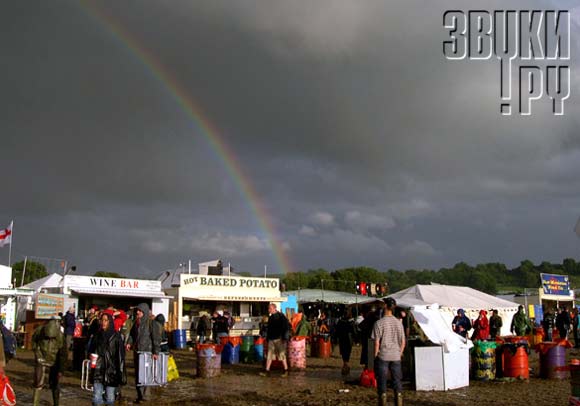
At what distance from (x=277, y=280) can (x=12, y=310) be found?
15687mm

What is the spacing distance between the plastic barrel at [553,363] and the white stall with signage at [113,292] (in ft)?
75.2

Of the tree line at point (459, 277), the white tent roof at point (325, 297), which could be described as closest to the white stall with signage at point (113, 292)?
the white tent roof at point (325, 297)

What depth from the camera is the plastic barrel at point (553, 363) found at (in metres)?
14.6

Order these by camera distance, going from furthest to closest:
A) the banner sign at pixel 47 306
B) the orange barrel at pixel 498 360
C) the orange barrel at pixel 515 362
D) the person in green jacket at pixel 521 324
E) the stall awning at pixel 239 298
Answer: the stall awning at pixel 239 298 < the banner sign at pixel 47 306 < the person in green jacket at pixel 521 324 < the orange barrel at pixel 498 360 < the orange barrel at pixel 515 362

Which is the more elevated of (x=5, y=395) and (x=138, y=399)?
(x=5, y=395)

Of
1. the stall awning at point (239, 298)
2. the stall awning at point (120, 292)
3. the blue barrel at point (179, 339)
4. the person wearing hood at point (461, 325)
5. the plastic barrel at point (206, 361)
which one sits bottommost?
the blue barrel at point (179, 339)

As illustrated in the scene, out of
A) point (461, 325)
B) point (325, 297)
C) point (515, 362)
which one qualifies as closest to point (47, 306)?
point (461, 325)

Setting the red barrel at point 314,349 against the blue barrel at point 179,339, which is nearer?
the red barrel at point 314,349

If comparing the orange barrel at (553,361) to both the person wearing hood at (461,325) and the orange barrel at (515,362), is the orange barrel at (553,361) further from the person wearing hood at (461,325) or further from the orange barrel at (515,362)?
the person wearing hood at (461,325)

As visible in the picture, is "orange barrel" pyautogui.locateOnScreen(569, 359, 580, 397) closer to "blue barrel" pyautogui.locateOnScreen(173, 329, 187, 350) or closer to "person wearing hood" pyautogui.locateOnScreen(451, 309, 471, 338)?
"person wearing hood" pyautogui.locateOnScreen(451, 309, 471, 338)

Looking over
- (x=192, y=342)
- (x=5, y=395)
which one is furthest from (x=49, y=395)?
(x=192, y=342)

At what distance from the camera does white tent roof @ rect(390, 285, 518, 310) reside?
3089 cm

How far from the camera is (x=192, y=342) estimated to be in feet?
92.4

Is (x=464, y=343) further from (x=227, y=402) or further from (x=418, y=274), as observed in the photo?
(x=418, y=274)
